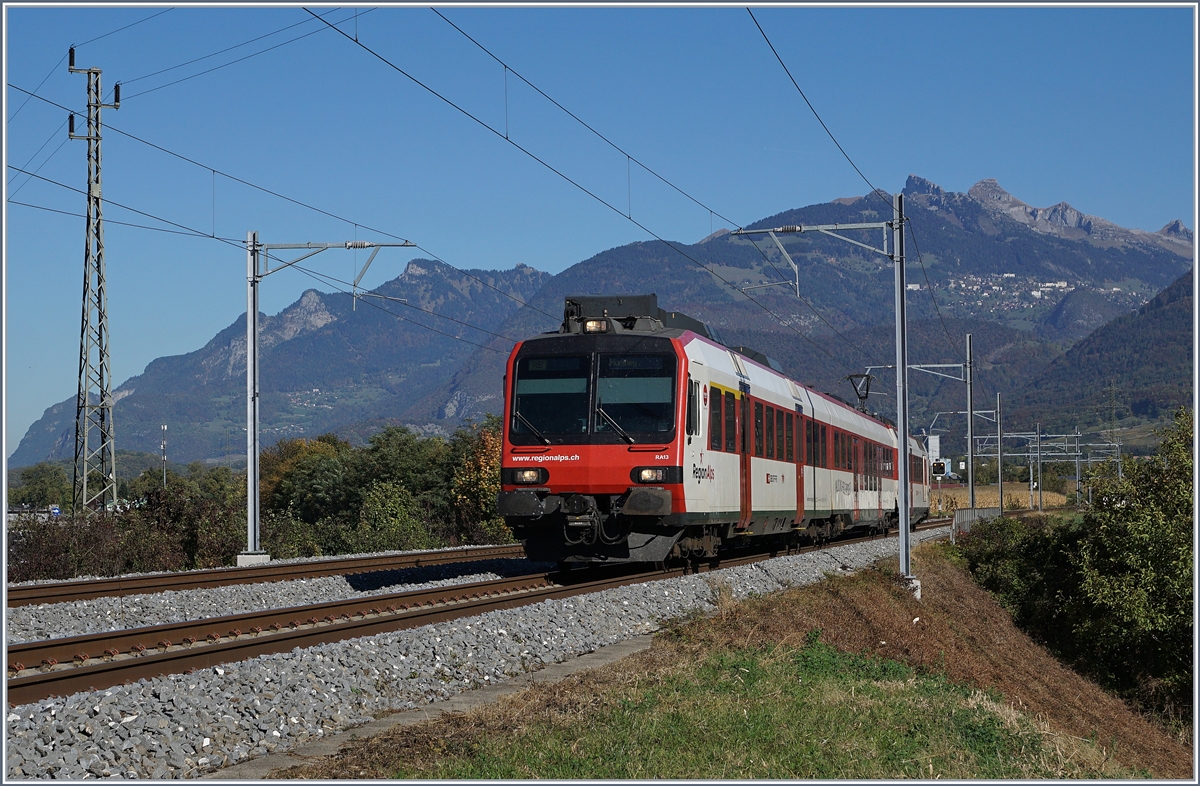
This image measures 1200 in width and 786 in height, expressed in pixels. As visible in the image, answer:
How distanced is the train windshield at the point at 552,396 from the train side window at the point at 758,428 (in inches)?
197

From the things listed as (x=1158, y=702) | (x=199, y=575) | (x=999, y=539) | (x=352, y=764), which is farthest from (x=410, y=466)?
(x=352, y=764)

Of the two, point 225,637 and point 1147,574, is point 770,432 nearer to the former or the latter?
point 225,637

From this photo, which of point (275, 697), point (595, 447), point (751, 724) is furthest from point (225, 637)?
point (751, 724)

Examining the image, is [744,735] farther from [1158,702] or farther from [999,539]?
[999,539]

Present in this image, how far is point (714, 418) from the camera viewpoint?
19359 mm

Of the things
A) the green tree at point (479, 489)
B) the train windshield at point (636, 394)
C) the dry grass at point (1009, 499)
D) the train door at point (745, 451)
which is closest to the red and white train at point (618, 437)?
the train windshield at point (636, 394)

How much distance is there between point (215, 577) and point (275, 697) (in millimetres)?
11982

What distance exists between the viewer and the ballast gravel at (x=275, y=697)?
7539 mm

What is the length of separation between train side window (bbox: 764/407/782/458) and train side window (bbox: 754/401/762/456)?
23.5 inches

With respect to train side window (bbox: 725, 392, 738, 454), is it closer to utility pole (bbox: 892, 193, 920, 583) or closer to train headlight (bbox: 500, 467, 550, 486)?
utility pole (bbox: 892, 193, 920, 583)

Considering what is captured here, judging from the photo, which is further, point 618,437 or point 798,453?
point 798,453

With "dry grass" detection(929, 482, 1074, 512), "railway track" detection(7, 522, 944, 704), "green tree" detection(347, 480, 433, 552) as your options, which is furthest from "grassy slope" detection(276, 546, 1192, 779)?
"dry grass" detection(929, 482, 1074, 512)

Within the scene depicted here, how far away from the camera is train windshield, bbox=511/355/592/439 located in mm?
18188

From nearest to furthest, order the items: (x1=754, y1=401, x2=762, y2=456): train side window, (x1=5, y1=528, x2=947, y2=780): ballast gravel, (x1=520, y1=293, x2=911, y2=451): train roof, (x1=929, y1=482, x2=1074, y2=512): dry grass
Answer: (x1=5, y1=528, x2=947, y2=780): ballast gravel, (x1=520, y1=293, x2=911, y2=451): train roof, (x1=754, y1=401, x2=762, y2=456): train side window, (x1=929, y1=482, x2=1074, y2=512): dry grass
